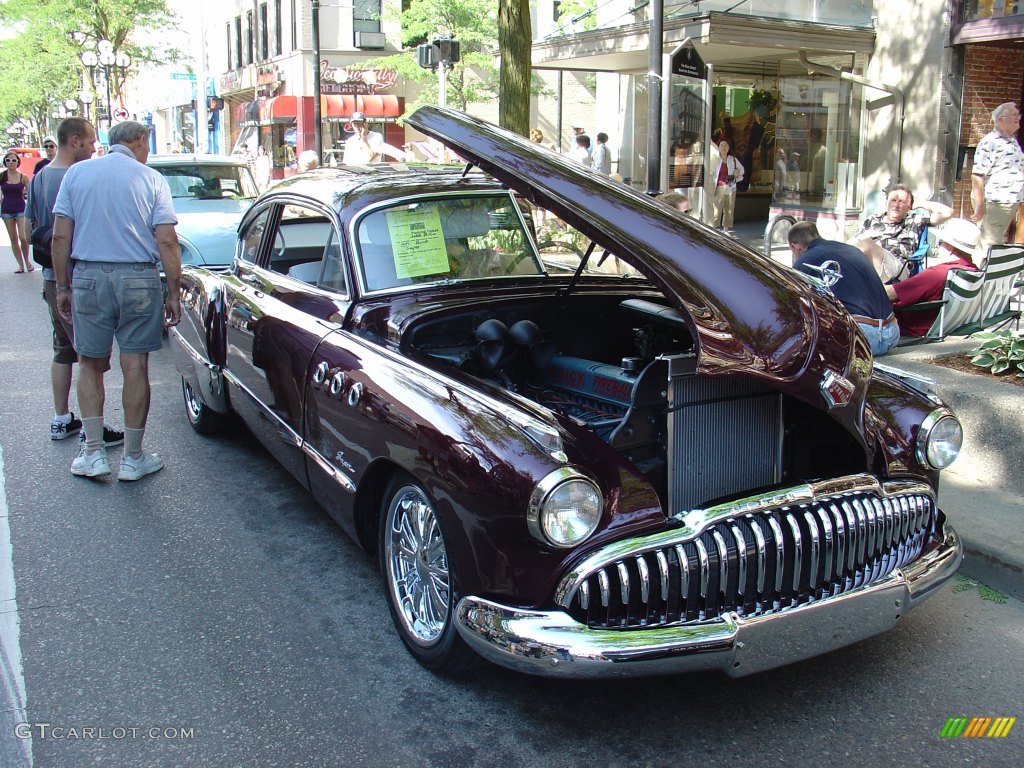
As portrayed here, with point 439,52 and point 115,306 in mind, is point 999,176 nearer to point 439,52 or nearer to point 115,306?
point 439,52

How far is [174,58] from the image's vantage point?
4291 centimetres

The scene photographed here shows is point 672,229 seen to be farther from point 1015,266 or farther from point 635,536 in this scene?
point 1015,266

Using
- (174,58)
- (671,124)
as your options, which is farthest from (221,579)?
(174,58)

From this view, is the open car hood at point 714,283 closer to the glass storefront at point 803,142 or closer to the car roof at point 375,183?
the car roof at point 375,183

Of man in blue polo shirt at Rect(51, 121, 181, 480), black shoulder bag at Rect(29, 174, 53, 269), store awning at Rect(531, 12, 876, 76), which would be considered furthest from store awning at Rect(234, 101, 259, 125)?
man in blue polo shirt at Rect(51, 121, 181, 480)

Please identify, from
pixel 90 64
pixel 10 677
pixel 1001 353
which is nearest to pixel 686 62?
pixel 1001 353

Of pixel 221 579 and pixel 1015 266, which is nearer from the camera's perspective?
pixel 221 579

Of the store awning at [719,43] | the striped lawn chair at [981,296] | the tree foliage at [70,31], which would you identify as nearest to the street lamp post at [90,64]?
the tree foliage at [70,31]

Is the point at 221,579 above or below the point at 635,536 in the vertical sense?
below

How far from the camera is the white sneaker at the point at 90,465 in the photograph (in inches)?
208

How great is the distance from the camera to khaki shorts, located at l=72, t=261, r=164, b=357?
504cm

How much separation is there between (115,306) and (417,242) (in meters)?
1.83

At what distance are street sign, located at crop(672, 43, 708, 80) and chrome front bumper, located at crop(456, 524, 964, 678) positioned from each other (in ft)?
29.5

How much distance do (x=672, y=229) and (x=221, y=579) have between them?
2.38 metres
